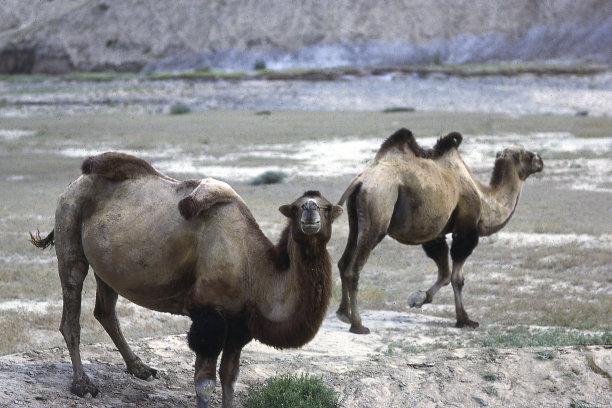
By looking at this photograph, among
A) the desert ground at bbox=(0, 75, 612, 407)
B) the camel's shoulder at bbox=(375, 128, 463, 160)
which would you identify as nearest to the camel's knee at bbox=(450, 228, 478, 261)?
the desert ground at bbox=(0, 75, 612, 407)

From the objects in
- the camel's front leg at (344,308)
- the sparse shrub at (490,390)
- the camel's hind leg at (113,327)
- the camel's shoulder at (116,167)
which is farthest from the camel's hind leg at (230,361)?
the camel's front leg at (344,308)

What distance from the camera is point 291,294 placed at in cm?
622

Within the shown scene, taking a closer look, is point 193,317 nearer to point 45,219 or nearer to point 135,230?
point 135,230

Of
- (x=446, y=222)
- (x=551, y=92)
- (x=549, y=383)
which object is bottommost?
(x=549, y=383)

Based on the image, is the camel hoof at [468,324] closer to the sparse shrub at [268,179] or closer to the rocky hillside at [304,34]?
the sparse shrub at [268,179]

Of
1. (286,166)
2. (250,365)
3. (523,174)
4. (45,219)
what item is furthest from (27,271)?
(286,166)

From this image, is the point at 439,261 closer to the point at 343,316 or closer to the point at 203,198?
the point at 343,316

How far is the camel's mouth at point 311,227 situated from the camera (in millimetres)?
5801

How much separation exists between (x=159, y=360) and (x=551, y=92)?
4550 centimetres

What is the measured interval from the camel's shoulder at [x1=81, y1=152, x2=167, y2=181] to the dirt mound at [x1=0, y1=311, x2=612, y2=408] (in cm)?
169

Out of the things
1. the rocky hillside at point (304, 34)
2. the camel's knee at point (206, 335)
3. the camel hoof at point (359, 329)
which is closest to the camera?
the camel's knee at point (206, 335)

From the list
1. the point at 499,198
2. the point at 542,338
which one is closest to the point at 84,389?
the point at 542,338

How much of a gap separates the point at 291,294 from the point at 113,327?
194 centimetres

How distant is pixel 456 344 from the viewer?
9.27 meters
